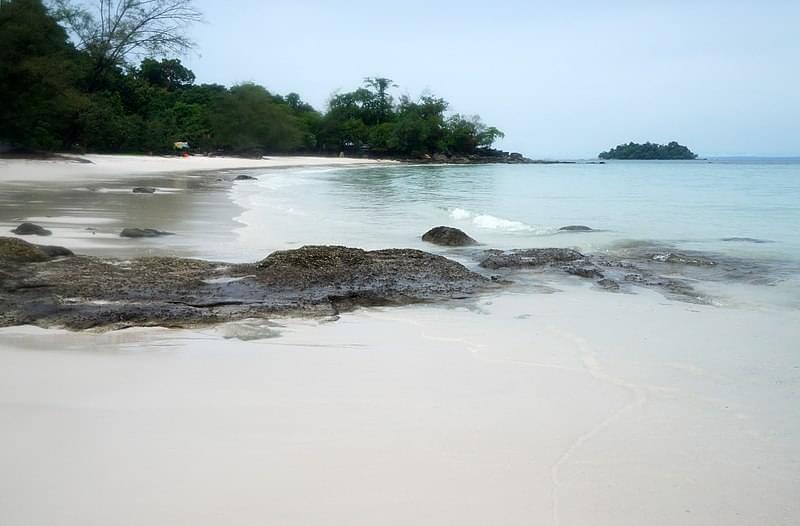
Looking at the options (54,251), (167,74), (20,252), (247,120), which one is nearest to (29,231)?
(54,251)

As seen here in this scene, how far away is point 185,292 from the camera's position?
4836mm

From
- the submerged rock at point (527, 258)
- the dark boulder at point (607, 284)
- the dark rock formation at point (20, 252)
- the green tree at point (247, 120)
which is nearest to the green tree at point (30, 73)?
the dark rock formation at point (20, 252)

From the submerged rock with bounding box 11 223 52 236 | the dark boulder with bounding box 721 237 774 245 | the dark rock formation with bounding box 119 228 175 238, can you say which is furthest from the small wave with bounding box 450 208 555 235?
the submerged rock with bounding box 11 223 52 236

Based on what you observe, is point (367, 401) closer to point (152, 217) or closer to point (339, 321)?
point (339, 321)

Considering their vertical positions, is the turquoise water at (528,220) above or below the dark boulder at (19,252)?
below

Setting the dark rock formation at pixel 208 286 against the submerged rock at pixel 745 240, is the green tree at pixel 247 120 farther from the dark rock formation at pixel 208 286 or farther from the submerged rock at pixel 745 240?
the dark rock formation at pixel 208 286

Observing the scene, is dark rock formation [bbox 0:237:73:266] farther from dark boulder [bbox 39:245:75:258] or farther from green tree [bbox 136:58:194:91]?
green tree [bbox 136:58:194:91]

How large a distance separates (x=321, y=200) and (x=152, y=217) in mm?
6865

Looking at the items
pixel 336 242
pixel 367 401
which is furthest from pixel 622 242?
pixel 367 401

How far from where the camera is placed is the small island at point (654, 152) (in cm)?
12356

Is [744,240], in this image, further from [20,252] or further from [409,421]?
[20,252]

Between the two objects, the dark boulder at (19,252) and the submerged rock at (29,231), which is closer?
the dark boulder at (19,252)

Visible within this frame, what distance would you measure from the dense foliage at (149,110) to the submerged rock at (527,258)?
2213 centimetres

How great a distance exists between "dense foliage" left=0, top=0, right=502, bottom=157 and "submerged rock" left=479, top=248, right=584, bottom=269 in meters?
22.1
